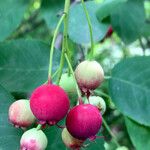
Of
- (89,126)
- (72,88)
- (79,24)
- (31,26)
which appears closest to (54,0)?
(79,24)

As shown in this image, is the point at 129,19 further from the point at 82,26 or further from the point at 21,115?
the point at 21,115

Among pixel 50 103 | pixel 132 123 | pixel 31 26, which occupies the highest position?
pixel 50 103

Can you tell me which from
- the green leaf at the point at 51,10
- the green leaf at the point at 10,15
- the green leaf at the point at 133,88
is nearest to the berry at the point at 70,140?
the green leaf at the point at 133,88

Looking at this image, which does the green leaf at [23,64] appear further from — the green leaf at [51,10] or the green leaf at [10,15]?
the green leaf at [51,10]

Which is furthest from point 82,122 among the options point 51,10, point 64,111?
point 51,10

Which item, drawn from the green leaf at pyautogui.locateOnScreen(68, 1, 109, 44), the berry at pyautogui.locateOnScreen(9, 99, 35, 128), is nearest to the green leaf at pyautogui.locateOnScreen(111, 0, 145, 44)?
the green leaf at pyautogui.locateOnScreen(68, 1, 109, 44)

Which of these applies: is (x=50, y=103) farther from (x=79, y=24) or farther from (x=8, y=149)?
(x=79, y=24)
